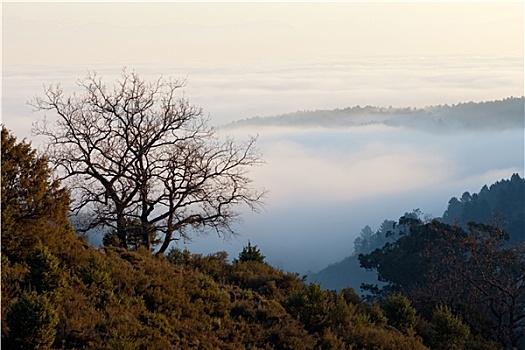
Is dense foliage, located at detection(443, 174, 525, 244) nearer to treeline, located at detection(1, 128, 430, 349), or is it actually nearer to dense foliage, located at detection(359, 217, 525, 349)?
dense foliage, located at detection(359, 217, 525, 349)

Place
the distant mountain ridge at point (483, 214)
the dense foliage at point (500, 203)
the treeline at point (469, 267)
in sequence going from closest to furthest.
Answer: the treeline at point (469, 267) < the distant mountain ridge at point (483, 214) < the dense foliage at point (500, 203)

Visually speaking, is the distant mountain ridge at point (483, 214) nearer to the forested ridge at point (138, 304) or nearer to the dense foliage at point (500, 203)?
the dense foliage at point (500, 203)

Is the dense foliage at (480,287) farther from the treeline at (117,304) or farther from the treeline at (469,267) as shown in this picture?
the treeline at (117,304)

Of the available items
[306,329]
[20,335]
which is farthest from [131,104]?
[20,335]

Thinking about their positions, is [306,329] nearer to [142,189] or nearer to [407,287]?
[142,189]

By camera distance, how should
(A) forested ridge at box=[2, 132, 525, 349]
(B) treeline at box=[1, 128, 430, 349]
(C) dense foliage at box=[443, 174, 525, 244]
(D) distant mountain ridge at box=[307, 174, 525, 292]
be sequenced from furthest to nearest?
1. (C) dense foliage at box=[443, 174, 525, 244]
2. (D) distant mountain ridge at box=[307, 174, 525, 292]
3. (A) forested ridge at box=[2, 132, 525, 349]
4. (B) treeline at box=[1, 128, 430, 349]

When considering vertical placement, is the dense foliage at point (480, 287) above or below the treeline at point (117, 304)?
below

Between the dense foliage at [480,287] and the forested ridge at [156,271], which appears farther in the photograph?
the dense foliage at [480,287]

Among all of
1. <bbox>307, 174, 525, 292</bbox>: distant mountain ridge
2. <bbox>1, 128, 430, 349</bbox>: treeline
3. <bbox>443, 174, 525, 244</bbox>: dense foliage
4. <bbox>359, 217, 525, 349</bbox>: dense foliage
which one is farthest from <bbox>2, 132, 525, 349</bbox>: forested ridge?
<bbox>443, 174, 525, 244</bbox>: dense foliage

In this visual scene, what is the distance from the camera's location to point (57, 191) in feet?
46.5

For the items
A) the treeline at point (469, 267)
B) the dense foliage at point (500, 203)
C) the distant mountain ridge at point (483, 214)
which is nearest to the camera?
the treeline at point (469, 267)

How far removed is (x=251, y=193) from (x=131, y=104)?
17.6ft

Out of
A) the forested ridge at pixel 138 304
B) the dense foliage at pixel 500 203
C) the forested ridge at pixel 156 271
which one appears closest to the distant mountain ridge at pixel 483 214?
the dense foliage at pixel 500 203

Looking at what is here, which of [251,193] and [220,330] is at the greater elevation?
[251,193]
